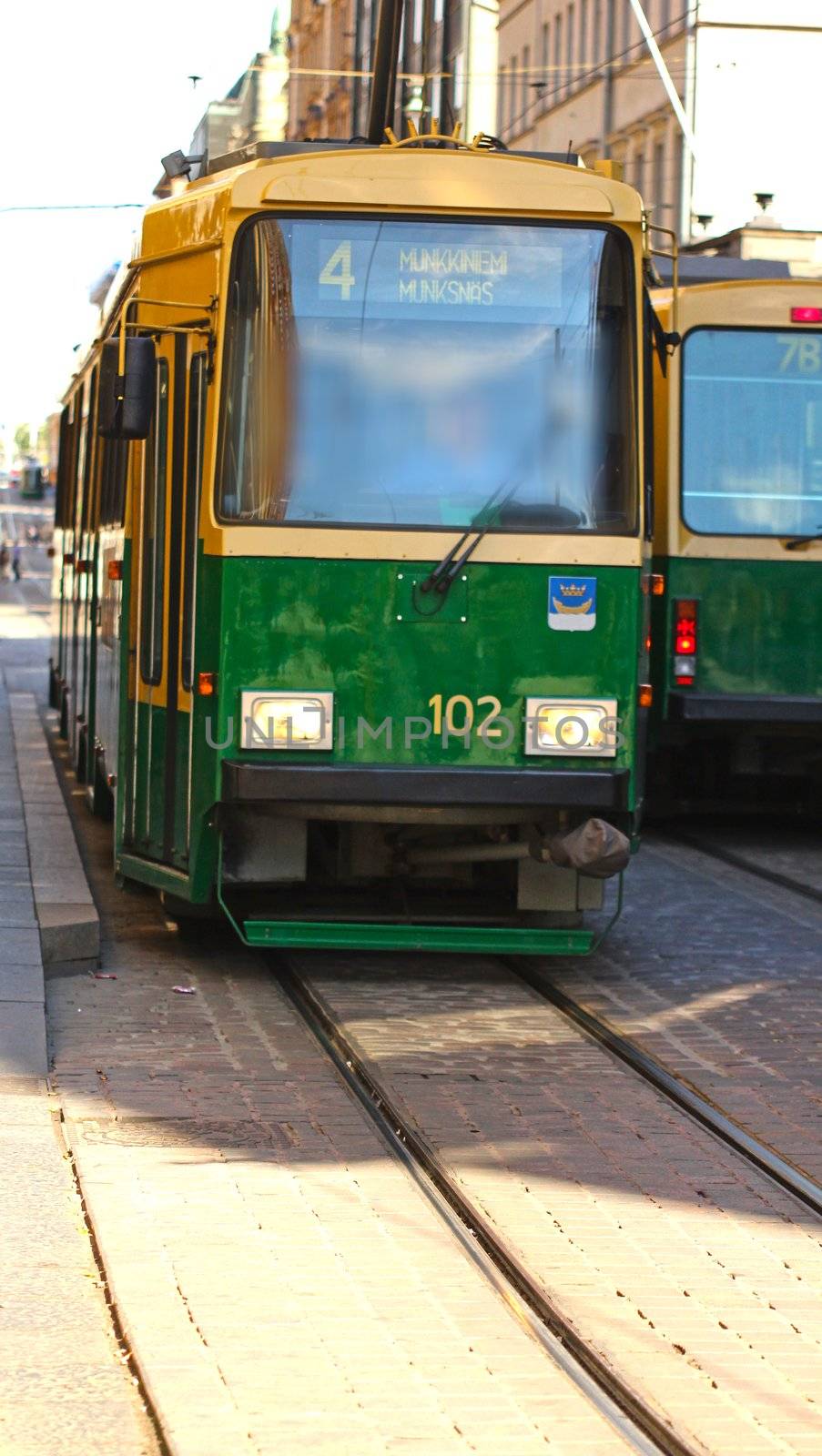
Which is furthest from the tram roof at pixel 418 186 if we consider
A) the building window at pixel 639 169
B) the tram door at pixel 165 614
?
the building window at pixel 639 169

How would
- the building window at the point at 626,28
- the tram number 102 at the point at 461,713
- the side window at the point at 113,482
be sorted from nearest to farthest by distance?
the tram number 102 at the point at 461,713
the side window at the point at 113,482
the building window at the point at 626,28

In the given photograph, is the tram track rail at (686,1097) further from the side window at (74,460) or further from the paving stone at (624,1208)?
the side window at (74,460)

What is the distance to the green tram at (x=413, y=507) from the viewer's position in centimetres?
948

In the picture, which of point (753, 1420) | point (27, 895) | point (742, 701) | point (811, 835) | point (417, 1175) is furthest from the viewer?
point (811, 835)

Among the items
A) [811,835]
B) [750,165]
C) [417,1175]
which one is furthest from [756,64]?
[417,1175]

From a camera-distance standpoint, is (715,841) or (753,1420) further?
(715,841)

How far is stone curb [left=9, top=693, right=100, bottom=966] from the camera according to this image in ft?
33.0

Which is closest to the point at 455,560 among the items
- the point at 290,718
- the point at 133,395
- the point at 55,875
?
the point at 290,718

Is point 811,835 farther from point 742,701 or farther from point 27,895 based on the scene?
point 27,895

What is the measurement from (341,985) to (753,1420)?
16.8 ft

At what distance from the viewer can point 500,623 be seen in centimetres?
958

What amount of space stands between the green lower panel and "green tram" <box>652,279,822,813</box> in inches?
211

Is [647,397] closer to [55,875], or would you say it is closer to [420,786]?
[420,786]

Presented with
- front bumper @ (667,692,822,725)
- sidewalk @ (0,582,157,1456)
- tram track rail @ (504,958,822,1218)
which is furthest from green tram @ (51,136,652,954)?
front bumper @ (667,692,822,725)
